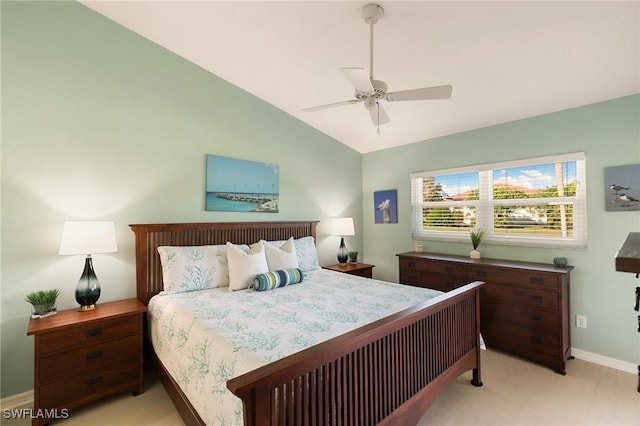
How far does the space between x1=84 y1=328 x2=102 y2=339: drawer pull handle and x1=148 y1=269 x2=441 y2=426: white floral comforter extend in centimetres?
37

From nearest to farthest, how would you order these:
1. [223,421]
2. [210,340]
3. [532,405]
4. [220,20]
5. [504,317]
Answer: [223,421], [210,340], [532,405], [220,20], [504,317]

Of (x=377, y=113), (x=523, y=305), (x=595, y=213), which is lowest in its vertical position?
(x=523, y=305)

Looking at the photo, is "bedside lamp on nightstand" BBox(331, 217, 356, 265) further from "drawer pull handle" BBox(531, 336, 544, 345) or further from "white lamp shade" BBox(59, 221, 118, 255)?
"white lamp shade" BBox(59, 221, 118, 255)

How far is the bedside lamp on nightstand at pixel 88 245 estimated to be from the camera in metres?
2.16

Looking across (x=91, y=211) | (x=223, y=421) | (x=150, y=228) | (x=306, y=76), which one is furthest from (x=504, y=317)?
(x=91, y=211)

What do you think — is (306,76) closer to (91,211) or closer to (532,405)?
(91,211)

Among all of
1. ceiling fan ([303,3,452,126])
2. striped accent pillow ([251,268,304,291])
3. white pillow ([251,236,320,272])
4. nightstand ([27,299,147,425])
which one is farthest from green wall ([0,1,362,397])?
ceiling fan ([303,3,452,126])

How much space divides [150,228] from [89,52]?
162cm

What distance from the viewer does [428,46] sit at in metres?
2.33

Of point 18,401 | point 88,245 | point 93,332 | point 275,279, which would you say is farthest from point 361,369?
point 18,401

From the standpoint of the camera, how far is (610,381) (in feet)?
8.04

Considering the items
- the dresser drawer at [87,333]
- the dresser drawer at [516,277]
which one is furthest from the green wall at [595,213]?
the dresser drawer at [87,333]

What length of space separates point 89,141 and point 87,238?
2.95 ft

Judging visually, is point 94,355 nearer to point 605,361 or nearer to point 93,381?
point 93,381
